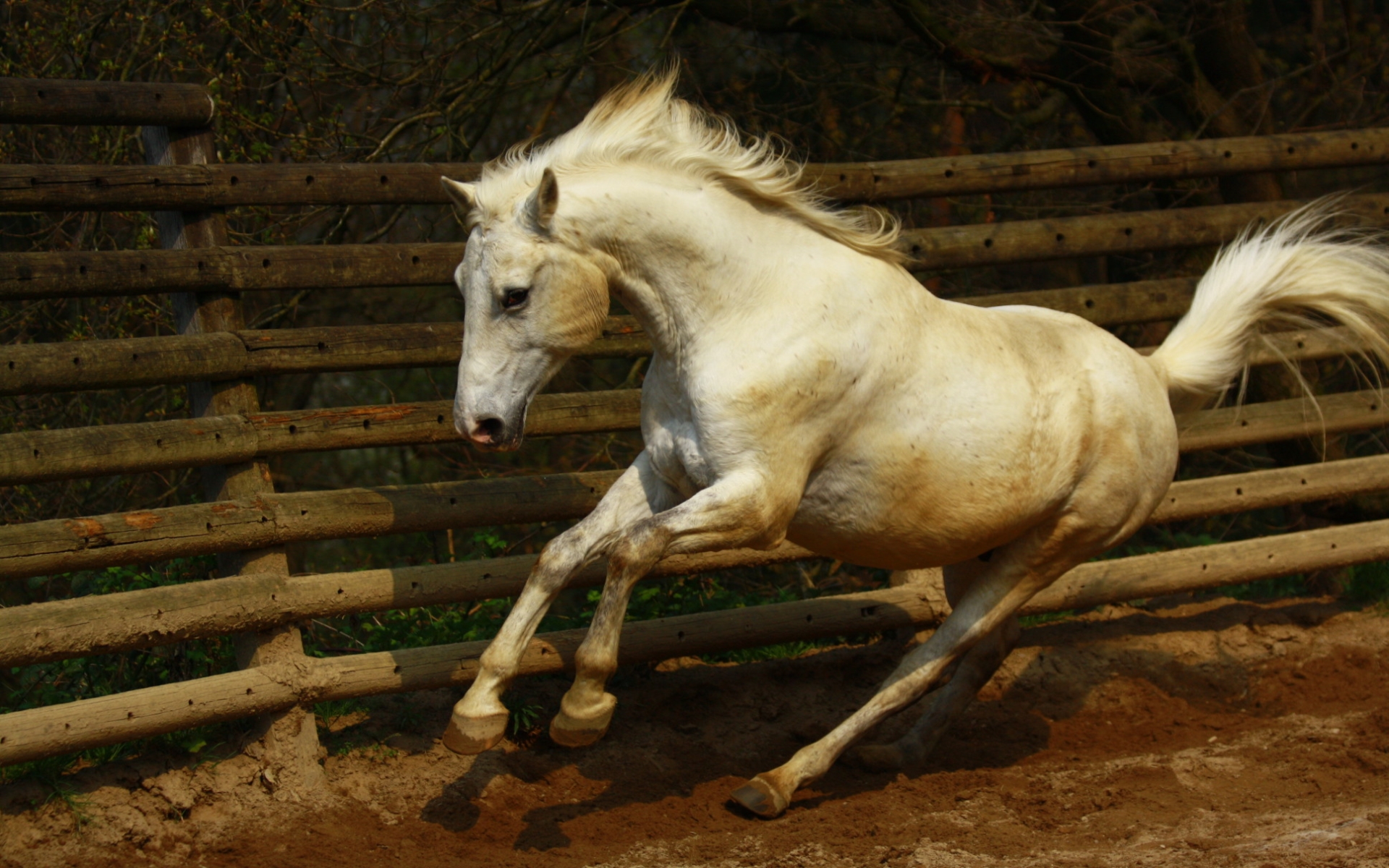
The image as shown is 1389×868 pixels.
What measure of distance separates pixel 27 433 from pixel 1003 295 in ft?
12.7

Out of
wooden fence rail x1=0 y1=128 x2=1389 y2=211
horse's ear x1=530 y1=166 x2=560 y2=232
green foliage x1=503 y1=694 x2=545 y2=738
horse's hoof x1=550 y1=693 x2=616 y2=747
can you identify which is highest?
wooden fence rail x1=0 y1=128 x2=1389 y2=211

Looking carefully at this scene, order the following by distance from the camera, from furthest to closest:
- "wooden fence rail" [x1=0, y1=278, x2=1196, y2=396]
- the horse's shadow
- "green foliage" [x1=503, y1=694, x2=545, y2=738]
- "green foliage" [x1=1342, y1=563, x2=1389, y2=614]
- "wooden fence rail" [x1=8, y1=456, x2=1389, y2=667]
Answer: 1. "green foliage" [x1=1342, y1=563, x2=1389, y2=614]
2. "green foliage" [x1=503, y1=694, x2=545, y2=738]
3. the horse's shadow
4. "wooden fence rail" [x1=0, y1=278, x2=1196, y2=396]
5. "wooden fence rail" [x1=8, y1=456, x2=1389, y2=667]

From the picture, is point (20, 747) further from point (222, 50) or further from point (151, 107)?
point (222, 50)

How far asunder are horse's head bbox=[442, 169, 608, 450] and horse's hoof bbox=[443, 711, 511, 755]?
2.44 ft

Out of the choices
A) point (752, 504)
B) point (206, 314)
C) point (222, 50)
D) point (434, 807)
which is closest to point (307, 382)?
point (222, 50)

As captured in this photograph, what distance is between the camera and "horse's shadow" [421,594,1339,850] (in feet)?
13.7

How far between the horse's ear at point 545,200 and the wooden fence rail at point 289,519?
1.35 meters

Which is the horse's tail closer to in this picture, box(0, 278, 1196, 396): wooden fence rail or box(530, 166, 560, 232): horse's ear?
box(0, 278, 1196, 396): wooden fence rail

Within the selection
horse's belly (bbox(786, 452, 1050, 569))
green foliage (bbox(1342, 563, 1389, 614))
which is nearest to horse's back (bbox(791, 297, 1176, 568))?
horse's belly (bbox(786, 452, 1050, 569))

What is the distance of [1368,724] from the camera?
467cm

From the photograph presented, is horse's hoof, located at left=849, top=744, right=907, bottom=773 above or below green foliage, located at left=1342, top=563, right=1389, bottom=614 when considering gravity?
below

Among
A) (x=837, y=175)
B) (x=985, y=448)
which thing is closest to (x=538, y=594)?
(x=985, y=448)

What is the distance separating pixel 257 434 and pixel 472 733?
1480 millimetres

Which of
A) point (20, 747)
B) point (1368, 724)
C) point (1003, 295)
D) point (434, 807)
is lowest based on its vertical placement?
point (1368, 724)
